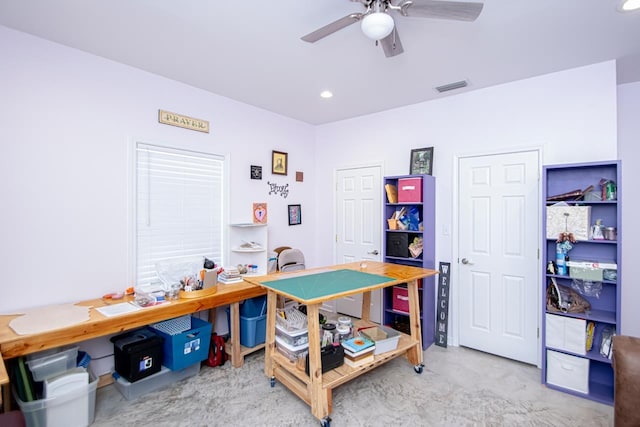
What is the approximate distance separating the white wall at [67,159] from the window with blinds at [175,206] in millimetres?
137

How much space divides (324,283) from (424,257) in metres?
1.39

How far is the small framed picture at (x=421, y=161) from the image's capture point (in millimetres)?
3588

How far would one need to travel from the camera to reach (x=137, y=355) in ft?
8.04

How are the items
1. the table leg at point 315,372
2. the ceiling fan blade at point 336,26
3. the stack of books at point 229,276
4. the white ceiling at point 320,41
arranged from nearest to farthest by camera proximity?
the ceiling fan blade at point 336,26, the white ceiling at point 320,41, the table leg at point 315,372, the stack of books at point 229,276

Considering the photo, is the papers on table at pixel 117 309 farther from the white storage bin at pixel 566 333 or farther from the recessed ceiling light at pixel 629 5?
the recessed ceiling light at pixel 629 5

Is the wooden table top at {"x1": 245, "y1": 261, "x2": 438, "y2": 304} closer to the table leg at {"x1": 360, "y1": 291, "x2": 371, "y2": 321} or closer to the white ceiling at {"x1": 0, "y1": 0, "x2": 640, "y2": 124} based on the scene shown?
the table leg at {"x1": 360, "y1": 291, "x2": 371, "y2": 321}

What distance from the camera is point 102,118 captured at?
2666mm

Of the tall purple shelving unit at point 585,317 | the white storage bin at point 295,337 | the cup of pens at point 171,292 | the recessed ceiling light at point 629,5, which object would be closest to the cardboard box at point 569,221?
the tall purple shelving unit at point 585,317

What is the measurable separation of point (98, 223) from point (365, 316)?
265 centimetres

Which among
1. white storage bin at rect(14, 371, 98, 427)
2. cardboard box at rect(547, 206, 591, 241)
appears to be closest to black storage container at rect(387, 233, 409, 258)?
cardboard box at rect(547, 206, 591, 241)

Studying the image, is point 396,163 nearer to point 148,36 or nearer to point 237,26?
point 237,26

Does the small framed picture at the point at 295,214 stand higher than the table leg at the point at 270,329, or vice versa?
the small framed picture at the point at 295,214

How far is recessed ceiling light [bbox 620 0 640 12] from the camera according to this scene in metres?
1.88

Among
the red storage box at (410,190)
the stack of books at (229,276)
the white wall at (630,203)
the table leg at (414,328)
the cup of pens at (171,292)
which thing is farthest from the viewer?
the red storage box at (410,190)
